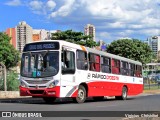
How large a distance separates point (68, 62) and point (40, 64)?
1404 millimetres

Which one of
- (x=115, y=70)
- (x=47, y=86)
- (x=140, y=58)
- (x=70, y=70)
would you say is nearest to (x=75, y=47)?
(x=70, y=70)

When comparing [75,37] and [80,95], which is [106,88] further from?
[75,37]

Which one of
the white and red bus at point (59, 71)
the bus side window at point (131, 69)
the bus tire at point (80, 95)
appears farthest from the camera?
the bus side window at point (131, 69)

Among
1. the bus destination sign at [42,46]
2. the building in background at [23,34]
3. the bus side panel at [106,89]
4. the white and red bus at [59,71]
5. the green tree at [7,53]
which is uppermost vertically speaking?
the building in background at [23,34]

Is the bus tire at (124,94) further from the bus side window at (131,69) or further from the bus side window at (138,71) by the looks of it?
the bus side window at (138,71)

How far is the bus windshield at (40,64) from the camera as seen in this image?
19844 millimetres

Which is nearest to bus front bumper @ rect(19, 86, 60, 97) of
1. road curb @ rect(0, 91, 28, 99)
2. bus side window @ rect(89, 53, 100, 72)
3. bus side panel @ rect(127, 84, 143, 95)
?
bus side window @ rect(89, 53, 100, 72)

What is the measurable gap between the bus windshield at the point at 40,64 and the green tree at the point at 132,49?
164 ft

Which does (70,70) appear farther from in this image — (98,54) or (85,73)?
(98,54)

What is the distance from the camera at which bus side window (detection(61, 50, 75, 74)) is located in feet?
65.7

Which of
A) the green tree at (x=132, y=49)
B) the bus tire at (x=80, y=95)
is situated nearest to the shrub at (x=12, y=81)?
the bus tire at (x=80, y=95)

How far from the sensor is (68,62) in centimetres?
2034

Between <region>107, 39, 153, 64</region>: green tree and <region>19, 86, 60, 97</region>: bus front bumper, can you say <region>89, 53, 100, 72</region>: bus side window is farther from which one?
<region>107, 39, 153, 64</region>: green tree

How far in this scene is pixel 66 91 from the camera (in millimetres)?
20188
